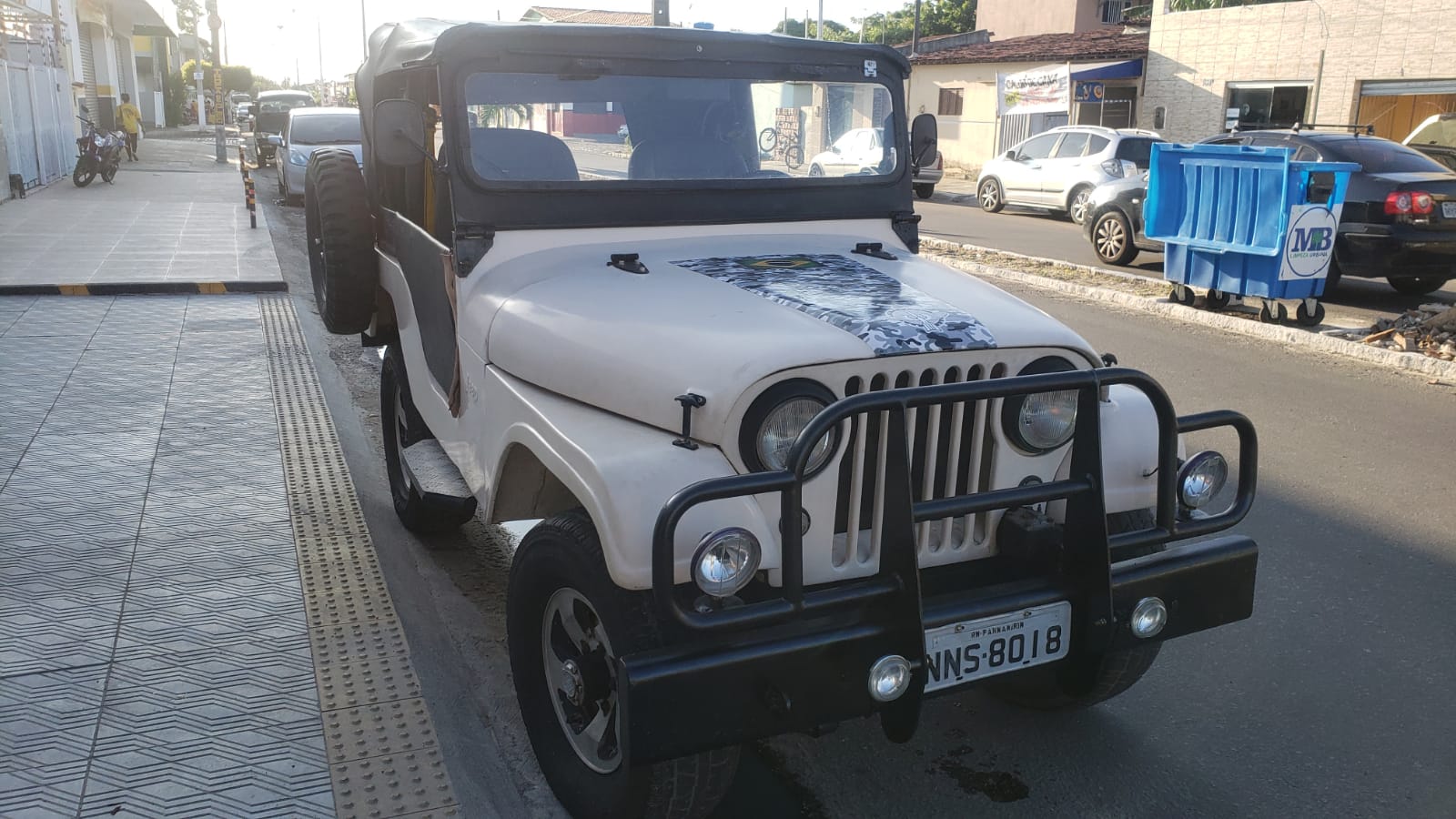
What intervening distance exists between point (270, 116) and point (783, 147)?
95.2ft

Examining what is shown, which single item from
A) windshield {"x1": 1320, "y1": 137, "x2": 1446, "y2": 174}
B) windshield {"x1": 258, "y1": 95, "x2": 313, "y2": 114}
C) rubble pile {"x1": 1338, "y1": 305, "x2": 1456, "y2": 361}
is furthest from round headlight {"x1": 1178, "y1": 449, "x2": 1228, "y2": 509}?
windshield {"x1": 258, "y1": 95, "x2": 313, "y2": 114}

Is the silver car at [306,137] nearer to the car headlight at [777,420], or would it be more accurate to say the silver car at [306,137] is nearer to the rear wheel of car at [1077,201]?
the rear wheel of car at [1077,201]

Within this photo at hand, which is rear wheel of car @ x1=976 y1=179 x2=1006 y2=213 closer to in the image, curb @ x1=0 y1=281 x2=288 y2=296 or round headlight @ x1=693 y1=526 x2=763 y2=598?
curb @ x1=0 y1=281 x2=288 y2=296

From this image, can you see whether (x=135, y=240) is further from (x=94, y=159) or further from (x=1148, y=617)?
(x=1148, y=617)

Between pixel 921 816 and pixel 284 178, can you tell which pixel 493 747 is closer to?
pixel 921 816

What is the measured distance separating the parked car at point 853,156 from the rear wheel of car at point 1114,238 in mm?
9989

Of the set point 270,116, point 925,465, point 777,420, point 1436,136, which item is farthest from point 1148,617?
Answer: point 270,116

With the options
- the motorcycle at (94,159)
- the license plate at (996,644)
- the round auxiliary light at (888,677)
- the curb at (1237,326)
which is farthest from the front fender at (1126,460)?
the motorcycle at (94,159)

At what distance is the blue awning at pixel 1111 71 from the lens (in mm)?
27953

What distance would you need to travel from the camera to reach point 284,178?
19.7m

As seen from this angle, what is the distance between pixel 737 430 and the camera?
272cm

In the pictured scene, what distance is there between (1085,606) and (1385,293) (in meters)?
11.4

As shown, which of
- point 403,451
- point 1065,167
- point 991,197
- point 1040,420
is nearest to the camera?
point 1040,420

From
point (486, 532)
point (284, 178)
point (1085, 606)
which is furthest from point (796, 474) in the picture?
point (284, 178)
